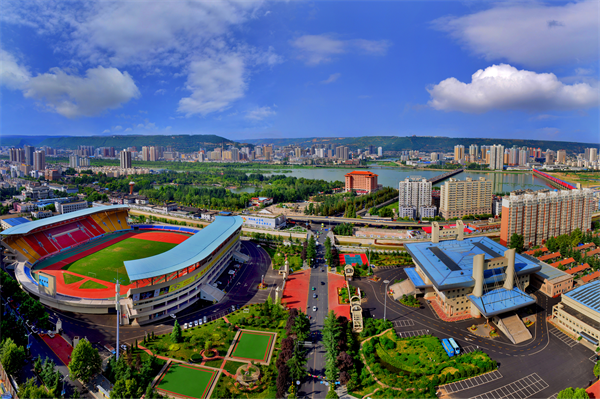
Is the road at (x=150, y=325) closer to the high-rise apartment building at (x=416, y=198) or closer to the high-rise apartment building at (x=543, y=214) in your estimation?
the high-rise apartment building at (x=543, y=214)

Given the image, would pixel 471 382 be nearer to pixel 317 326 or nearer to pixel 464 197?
pixel 317 326

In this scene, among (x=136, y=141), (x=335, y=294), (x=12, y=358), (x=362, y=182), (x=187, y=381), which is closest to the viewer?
(x=12, y=358)

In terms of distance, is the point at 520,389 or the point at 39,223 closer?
the point at 520,389

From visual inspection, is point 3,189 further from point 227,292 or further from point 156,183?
point 227,292

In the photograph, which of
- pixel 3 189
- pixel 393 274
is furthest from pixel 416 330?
pixel 3 189

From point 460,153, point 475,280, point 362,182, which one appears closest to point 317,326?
point 475,280

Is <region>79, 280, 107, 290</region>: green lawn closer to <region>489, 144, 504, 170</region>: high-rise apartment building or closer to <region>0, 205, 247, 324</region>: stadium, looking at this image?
<region>0, 205, 247, 324</region>: stadium

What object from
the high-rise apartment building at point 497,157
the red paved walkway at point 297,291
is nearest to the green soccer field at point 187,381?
the red paved walkway at point 297,291
